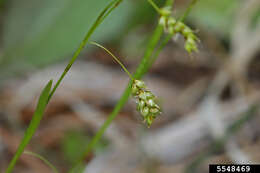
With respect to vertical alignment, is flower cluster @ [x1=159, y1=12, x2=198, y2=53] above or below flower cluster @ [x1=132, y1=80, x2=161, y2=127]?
above

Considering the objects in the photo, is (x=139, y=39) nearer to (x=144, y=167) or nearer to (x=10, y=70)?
(x=10, y=70)

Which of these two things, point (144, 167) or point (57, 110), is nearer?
point (144, 167)

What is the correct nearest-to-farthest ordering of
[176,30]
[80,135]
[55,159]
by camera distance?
1. [176,30]
2. [80,135]
3. [55,159]

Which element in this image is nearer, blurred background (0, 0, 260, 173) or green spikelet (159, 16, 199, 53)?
green spikelet (159, 16, 199, 53)

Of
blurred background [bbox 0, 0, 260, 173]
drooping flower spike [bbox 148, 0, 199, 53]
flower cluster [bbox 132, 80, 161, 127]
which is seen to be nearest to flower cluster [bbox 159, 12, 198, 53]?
drooping flower spike [bbox 148, 0, 199, 53]

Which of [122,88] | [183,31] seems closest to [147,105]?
[183,31]

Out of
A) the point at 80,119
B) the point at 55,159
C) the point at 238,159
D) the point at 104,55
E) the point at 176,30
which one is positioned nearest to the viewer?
the point at 176,30

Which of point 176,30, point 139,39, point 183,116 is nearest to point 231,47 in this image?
→ point 183,116

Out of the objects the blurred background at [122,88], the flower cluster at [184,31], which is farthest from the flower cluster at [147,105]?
the blurred background at [122,88]

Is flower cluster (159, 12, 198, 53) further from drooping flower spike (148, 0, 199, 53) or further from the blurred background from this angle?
the blurred background
